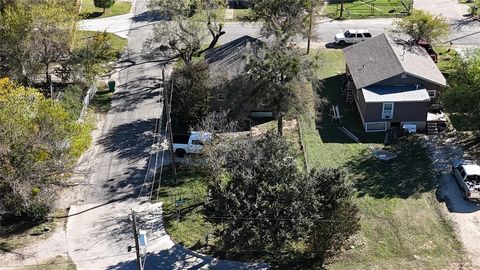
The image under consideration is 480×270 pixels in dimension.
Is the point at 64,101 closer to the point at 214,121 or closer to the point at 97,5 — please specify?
the point at 214,121

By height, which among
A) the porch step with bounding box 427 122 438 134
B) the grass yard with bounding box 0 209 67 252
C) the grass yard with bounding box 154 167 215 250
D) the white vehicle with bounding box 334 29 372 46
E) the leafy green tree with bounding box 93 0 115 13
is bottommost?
the grass yard with bounding box 0 209 67 252

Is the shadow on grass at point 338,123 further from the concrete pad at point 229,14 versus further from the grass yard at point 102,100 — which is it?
the concrete pad at point 229,14

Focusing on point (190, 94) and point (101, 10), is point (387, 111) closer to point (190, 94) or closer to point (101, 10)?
point (190, 94)

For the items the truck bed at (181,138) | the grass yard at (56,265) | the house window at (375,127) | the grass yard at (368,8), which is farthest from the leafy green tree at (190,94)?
the grass yard at (368,8)

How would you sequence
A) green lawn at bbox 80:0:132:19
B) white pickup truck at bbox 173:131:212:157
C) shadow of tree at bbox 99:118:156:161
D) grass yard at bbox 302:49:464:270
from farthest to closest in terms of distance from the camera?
green lawn at bbox 80:0:132:19
shadow of tree at bbox 99:118:156:161
white pickup truck at bbox 173:131:212:157
grass yard at bbox 302:49:464:270

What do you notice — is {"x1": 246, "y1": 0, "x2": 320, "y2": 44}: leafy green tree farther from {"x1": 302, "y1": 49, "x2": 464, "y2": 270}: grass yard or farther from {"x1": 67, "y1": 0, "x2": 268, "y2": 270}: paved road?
{"x1": 67, "y1": 0, "x2": 268, "y2": 270}: paved road

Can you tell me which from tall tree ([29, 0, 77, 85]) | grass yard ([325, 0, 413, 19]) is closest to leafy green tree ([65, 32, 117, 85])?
tall tree ([29, 0, 77, 85])
